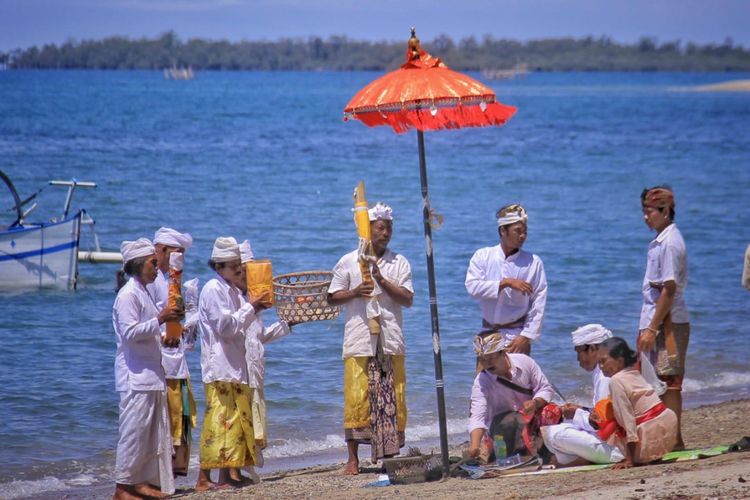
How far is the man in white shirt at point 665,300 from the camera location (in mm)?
7804

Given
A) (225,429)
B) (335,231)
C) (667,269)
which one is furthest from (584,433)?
(335,231)

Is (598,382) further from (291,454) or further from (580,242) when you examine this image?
(580,242)

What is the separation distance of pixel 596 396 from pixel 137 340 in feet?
9.33

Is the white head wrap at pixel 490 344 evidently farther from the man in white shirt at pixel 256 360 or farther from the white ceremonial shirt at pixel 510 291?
the man in white shirt at pixel 256 360

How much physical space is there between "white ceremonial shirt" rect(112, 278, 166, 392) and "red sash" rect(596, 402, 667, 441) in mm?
2709

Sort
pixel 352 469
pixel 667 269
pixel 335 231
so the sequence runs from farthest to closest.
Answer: pixel 335 231 → pixel 352 469 → pixel 667 269

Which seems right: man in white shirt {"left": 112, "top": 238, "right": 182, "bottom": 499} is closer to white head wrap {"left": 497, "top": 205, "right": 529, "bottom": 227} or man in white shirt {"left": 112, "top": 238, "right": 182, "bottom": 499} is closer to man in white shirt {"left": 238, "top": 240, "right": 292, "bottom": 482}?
man in white shirt {"left": 238, "top": 240, "right": 292, "bottom": 482}

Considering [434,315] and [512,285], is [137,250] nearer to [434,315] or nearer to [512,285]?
[434,315]

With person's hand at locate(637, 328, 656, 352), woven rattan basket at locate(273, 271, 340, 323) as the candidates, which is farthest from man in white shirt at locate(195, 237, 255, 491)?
person's hand at locate(637, 328, 656, 352)

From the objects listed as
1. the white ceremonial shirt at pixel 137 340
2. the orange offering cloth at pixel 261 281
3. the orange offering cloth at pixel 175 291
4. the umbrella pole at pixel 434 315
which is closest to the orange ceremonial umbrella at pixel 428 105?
the umbrella pole at pixel 434 315

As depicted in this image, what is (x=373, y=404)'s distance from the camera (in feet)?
26.1

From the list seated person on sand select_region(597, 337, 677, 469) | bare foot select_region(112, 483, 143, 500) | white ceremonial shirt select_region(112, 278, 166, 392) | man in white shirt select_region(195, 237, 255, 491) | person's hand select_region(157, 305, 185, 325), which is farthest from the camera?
man in white shirt select_region(195, 237, 255, 491)

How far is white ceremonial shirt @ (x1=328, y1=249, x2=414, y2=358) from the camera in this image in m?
7.94

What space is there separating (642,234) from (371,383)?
53.7 ft
